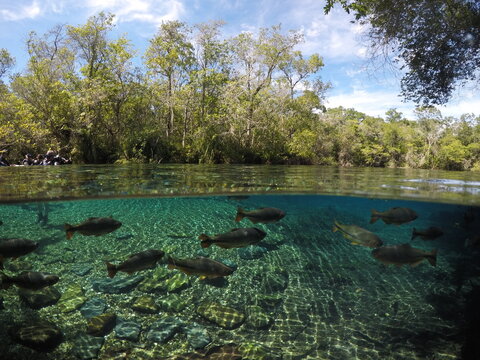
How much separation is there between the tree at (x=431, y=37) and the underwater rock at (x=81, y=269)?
13.3 meters

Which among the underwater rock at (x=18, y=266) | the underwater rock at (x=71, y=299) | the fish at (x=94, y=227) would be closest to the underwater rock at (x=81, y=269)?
the underwater rock at (x=71, y=299)

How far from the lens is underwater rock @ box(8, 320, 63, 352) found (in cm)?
489

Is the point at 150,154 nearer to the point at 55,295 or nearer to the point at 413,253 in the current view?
the point at 55,295

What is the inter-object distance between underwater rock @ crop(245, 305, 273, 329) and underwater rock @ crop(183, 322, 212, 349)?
37.9 inches

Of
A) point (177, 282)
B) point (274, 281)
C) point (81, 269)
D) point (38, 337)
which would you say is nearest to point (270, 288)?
point (274, 281)

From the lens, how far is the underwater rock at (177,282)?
22.9ft

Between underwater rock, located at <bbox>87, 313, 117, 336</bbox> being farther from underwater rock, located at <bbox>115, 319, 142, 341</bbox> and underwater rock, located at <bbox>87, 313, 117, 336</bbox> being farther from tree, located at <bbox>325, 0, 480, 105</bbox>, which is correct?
tree, located at <bbox>325, 0, 480, 105</bbox>

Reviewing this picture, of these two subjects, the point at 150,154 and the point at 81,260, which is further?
the point at 150,154

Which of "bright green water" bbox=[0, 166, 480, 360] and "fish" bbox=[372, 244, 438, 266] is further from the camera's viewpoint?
"bright green water" bbox=[0, 166, 480, 360]

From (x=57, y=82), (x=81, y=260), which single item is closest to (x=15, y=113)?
(x=57, y=82)

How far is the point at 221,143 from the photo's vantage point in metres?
25.2

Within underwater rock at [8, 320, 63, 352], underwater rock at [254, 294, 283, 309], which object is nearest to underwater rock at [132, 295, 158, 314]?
underwater rock at [8, 320, 63, 352]

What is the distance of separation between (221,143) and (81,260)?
18031 millimetres

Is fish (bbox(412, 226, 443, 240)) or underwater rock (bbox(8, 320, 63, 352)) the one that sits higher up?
fish (bbox(412, 226, 443, 240))
